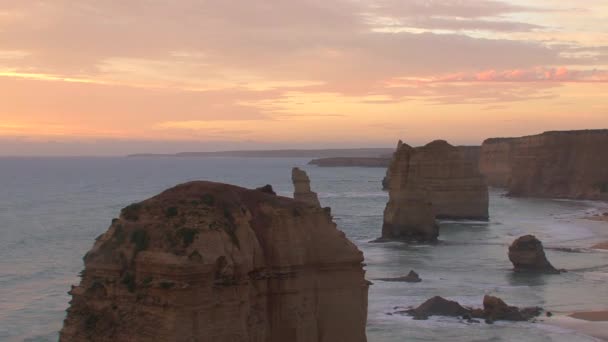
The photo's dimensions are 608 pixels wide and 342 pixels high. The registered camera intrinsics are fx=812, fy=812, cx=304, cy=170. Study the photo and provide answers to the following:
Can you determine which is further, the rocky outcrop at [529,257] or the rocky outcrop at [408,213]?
the rocky outcrop at [408,213]

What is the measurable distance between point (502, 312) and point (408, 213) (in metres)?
29.4

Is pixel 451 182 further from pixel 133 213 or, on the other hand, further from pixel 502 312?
pixel 133 213

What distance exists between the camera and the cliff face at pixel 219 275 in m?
15.1

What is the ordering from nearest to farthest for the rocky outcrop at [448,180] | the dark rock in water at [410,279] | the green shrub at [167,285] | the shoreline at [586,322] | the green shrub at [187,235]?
the green shrub at [167,285] → the green shrub at [187,235] → the shoreline at [586,322] → the dark rock in water at [410,279] → the rocky outcrop at [448,180]

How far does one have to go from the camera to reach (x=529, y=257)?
46.4 m

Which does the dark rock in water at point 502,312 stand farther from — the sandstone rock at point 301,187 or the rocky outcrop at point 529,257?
the sandstone rock at point 301,187

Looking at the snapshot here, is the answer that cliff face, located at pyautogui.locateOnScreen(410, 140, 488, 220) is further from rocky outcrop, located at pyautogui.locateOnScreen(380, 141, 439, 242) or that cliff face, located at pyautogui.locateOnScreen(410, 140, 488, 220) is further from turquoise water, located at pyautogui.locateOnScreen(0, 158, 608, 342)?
rocky outcrop, located at pyautogui.locateOnScreen(380, 141, 439, 242)

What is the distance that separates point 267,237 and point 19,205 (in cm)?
10092

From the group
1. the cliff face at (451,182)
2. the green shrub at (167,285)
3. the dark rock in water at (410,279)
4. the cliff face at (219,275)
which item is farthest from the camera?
the cliff face at (451,182)

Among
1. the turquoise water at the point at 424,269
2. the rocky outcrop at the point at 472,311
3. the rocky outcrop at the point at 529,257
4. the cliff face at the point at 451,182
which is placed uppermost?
the cliff face at the point at 451,182

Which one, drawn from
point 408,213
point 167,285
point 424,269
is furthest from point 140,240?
point 408,213

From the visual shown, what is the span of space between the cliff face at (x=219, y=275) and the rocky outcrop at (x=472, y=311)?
1711 centimetres

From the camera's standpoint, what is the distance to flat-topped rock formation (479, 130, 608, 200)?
11662 cm

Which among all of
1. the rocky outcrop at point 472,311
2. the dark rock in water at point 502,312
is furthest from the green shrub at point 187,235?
the dark rock in water at point 502,312
